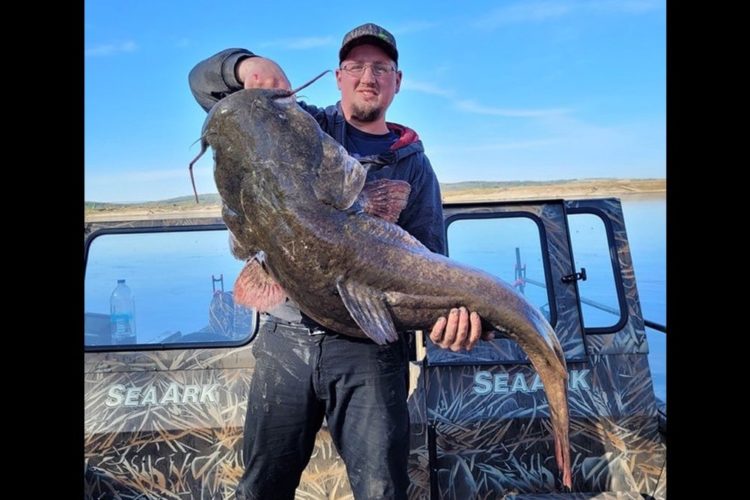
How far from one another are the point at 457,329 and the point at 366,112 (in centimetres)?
108

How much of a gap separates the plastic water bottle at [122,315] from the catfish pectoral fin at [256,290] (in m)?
1.77

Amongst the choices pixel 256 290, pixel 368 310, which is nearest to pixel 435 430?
pixel 368 310

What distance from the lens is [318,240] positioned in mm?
2100

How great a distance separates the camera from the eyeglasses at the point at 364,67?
260 cm

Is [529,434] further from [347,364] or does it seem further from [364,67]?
[364,67]

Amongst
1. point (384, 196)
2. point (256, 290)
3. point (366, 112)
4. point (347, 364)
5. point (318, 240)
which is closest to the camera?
point (318, 240)

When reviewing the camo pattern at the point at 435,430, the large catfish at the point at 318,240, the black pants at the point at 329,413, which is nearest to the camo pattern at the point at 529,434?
the camo pattern at the point at 435,430

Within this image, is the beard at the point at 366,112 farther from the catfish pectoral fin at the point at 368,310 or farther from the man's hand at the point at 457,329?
the man's hand at the point at 457,329

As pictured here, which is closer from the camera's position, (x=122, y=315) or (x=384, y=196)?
(x=384, y=196)

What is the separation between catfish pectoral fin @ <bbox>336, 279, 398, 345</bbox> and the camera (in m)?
2.17
